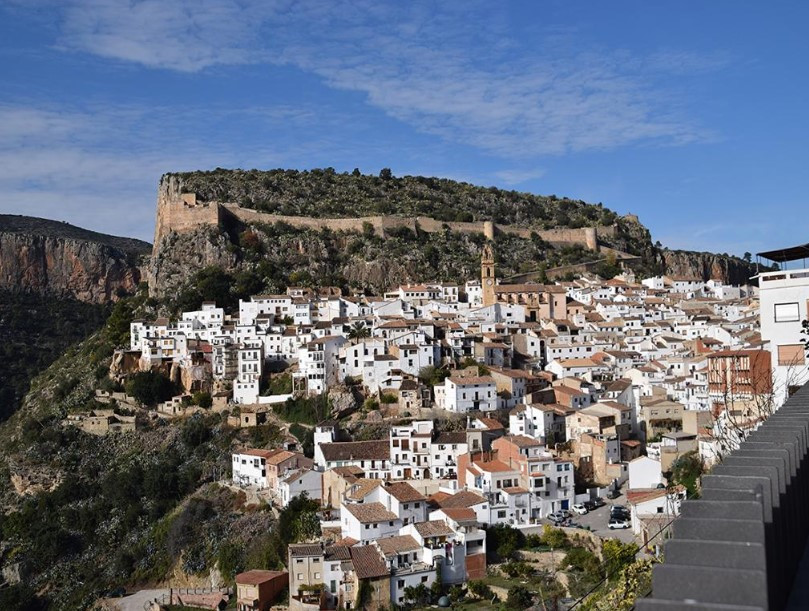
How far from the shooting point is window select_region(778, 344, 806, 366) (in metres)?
13.0

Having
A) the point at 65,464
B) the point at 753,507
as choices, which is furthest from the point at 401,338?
the point at 753,507

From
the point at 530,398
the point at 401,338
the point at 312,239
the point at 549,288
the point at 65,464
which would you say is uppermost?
the point at 312,239

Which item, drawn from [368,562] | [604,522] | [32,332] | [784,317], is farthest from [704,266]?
[32,332]

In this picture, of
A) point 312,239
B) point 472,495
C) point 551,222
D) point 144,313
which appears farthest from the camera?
point 551,222

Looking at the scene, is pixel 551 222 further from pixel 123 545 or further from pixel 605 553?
pixel 605 553

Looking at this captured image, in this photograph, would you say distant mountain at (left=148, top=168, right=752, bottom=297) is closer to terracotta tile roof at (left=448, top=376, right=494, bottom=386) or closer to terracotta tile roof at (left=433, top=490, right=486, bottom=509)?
terracotta tile roof at (left=448, top=376, right=494, bottom=386)

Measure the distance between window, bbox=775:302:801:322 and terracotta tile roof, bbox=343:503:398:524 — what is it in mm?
15013

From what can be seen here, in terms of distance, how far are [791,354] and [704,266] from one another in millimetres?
60775

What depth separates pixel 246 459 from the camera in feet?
111

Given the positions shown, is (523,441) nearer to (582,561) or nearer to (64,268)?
(582,561)

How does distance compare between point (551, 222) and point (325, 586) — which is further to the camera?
point (551, 222)

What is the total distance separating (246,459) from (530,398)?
39.0ft

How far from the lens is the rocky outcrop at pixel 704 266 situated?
6894 cm

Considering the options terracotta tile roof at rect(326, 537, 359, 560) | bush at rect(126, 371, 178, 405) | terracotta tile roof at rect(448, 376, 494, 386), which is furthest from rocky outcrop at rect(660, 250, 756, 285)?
terracotta tile roof at rect(326, 537, 359, 560)
